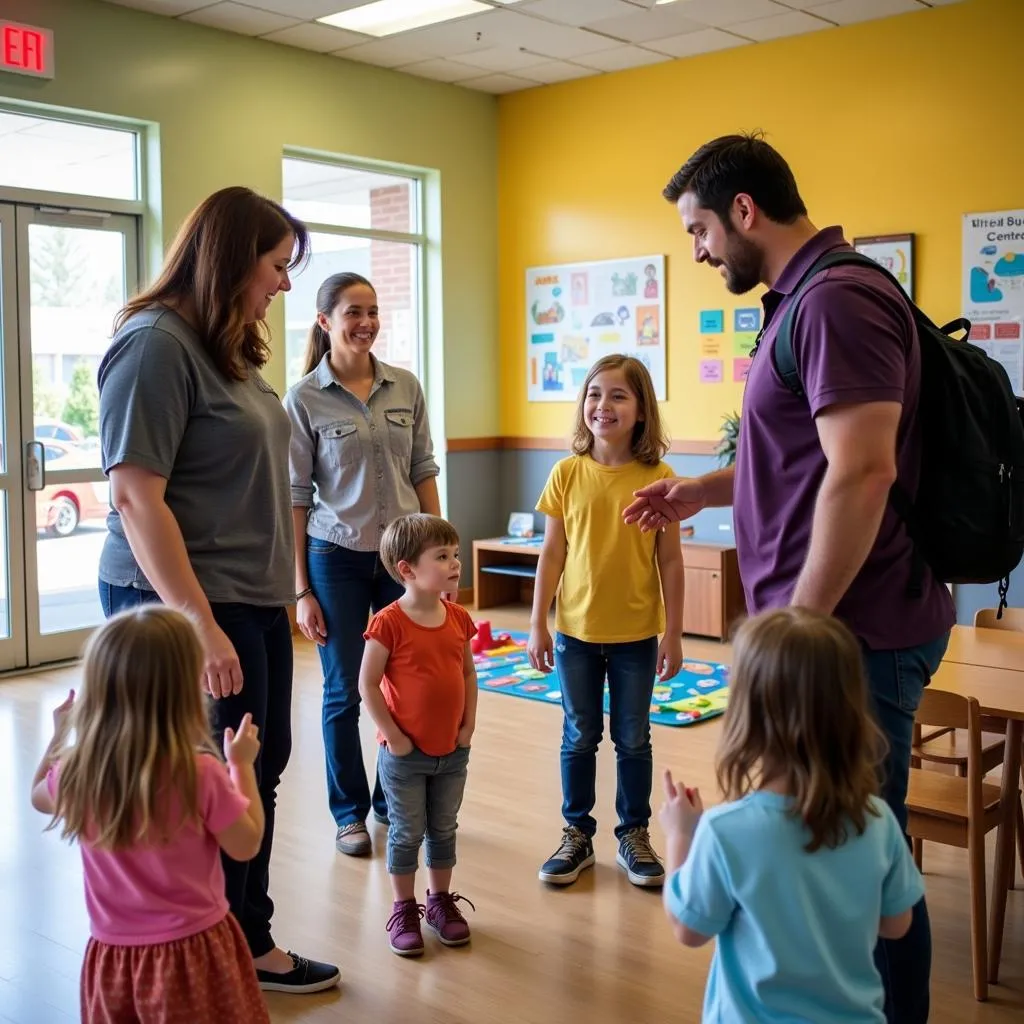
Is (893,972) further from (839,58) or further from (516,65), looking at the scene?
(516,65)

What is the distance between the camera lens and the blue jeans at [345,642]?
344 centimetres

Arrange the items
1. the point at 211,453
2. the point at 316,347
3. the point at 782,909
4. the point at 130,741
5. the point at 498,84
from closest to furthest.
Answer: the point at 782,909 → the point at 130,741 → the point at 211,453 → the point at 316,347 → the point at 498,84

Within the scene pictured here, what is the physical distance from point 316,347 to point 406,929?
5.46ft

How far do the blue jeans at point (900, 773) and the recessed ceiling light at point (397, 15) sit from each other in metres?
4.94

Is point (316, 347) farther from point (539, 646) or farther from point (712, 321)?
point (712, 321)

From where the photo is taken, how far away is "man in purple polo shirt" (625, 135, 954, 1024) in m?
1.82

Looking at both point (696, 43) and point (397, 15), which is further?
point (696, 43)

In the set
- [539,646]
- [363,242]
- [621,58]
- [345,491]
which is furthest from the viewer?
[363,242]

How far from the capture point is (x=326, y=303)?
352 centimetres

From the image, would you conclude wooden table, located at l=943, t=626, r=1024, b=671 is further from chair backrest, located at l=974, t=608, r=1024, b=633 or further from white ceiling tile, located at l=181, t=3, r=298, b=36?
white ceiling tile, located at l=181, t=3, r=298, b=36

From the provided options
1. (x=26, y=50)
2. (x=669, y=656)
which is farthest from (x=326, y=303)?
(x=26, y=50)

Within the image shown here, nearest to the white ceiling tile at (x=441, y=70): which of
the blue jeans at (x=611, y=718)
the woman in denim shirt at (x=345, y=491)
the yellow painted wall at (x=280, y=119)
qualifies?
the yellow painted wall at (x=280, y=119)

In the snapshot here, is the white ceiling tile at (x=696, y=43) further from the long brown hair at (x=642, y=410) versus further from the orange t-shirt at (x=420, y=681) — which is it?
the orange t-shirt at (x=420, y=681)

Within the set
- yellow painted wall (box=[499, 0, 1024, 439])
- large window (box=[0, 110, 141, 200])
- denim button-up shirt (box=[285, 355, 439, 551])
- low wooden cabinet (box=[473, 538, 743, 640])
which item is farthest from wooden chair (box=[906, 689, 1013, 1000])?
large window (box=[0, 110, 141, 200])
